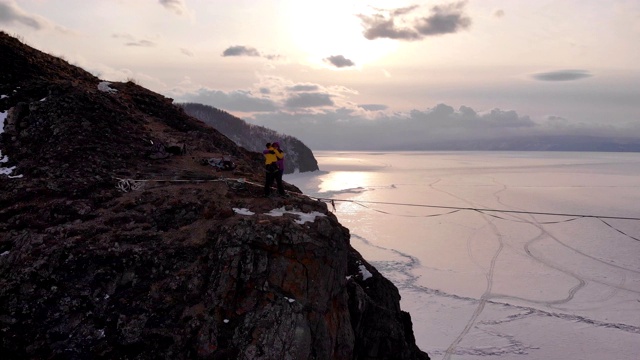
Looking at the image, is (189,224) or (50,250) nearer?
(50,250)

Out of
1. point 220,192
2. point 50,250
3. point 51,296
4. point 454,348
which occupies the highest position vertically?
point 220,192

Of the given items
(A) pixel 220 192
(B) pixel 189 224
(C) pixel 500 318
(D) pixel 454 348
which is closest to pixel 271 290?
(B) pixel 189 224

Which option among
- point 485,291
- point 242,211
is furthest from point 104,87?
point 485,291

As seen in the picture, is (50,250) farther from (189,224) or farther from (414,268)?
(414,268)

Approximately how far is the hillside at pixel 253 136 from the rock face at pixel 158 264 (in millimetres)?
94586

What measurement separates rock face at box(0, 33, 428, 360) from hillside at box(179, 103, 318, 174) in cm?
9459

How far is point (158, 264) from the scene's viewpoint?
319 inches

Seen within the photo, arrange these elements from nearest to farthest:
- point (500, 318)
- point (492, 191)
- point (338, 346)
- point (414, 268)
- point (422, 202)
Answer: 1. point (338, 346)
2. point (500, 318)
3. point (414, 268)
4. point (422, 202)
5. point (492, 191)

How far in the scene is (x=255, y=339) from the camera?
752 cm

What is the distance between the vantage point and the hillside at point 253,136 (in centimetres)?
11350

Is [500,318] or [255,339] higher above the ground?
[255,339]

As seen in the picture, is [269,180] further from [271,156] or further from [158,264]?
[158,264]

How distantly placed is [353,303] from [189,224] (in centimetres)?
437

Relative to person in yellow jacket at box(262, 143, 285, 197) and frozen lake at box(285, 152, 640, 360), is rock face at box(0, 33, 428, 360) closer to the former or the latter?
person in yellow jacket at box(262, 143, 285, 197)
